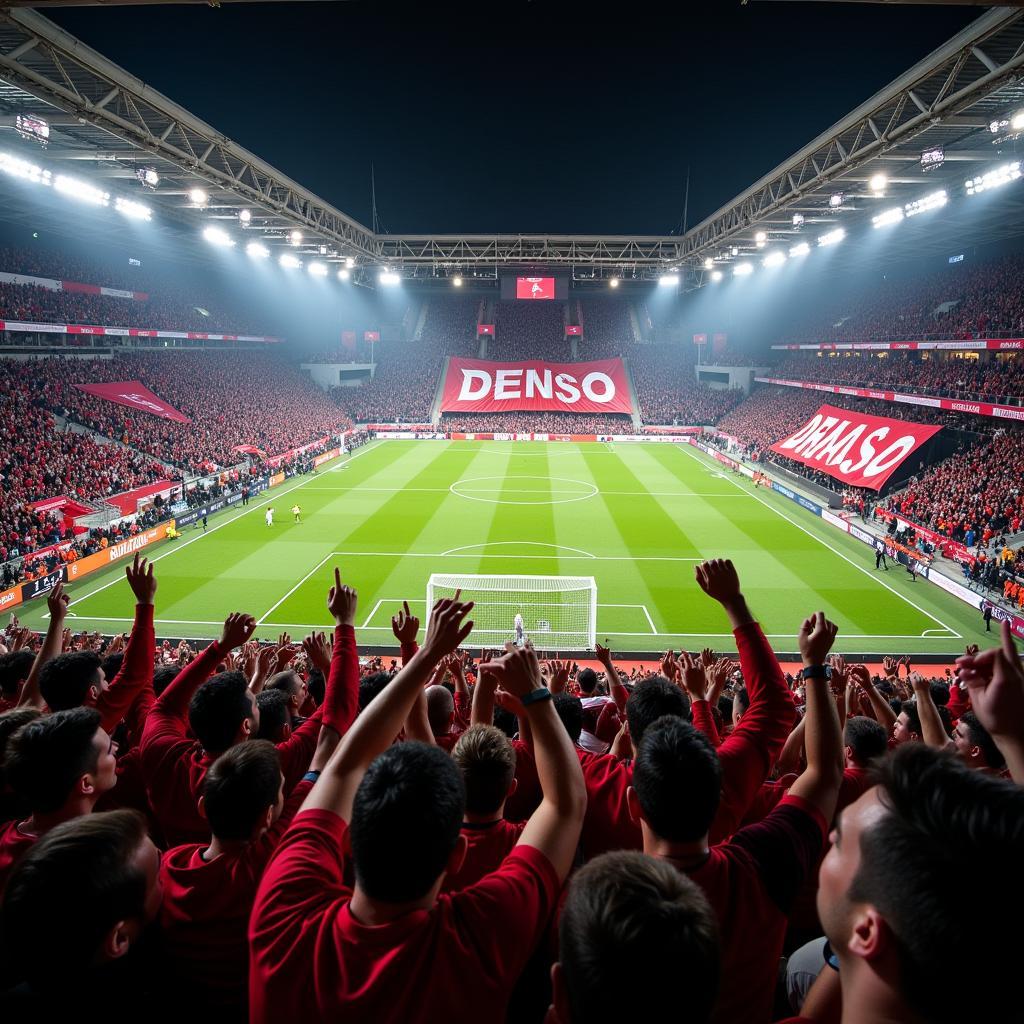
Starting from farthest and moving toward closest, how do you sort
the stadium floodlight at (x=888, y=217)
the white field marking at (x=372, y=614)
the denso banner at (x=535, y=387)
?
the denso banner at (x=535, y=387), the stadium floodlight at (x=888, y=217), the white field marking at (x=372, y=614)

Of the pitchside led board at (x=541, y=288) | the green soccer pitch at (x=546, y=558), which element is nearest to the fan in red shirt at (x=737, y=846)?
the green soccer pitch at (x=546, y=558)

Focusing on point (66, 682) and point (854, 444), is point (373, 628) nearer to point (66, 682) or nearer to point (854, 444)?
point (66, 682)

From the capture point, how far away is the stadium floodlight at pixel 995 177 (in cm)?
2602

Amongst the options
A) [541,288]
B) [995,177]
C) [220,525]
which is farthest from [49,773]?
[541,288]

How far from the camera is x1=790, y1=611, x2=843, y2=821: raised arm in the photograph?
2.71 metres

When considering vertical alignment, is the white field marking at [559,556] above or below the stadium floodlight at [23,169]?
below

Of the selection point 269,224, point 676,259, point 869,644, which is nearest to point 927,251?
point 676,259

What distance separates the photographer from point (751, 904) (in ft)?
7.67

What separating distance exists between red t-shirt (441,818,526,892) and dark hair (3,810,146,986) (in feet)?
3.92

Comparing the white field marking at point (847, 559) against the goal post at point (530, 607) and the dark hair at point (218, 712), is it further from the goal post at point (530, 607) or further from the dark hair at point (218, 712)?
the dark hair at point (218, 712)

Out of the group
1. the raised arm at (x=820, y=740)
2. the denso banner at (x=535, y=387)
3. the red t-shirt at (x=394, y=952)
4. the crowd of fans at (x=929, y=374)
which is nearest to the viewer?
the red t-shirt at (x=394, y=952)

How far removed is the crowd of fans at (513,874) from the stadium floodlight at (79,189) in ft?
108

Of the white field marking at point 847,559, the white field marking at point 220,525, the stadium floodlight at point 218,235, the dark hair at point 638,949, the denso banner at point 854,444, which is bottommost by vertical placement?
the white field marking at point 847,559

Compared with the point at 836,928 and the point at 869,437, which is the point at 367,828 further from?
the point at 869,437
